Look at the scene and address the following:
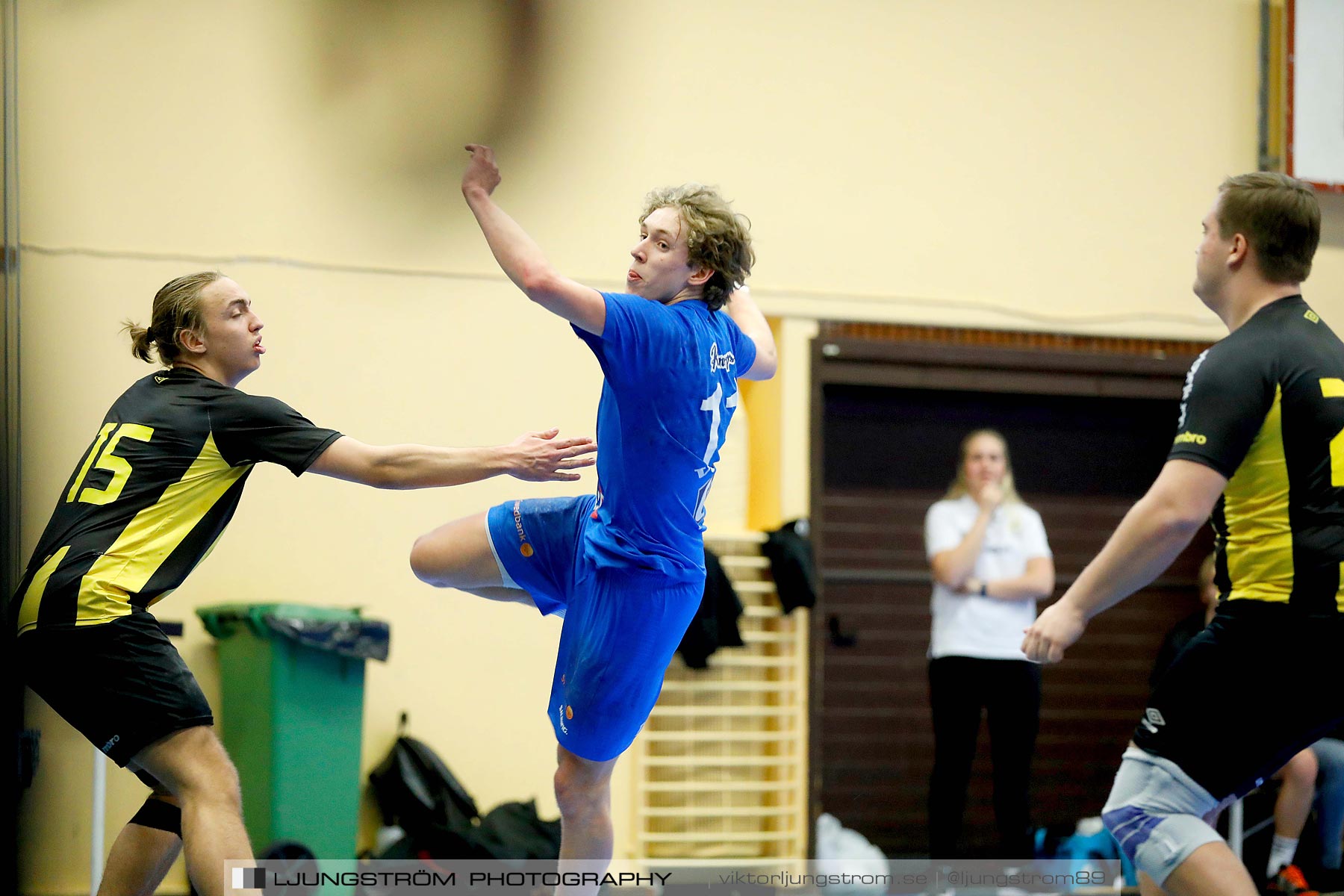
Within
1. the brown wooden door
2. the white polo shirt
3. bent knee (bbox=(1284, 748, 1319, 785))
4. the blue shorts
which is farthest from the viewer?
the brown wooden door

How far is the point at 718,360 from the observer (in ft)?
9.84

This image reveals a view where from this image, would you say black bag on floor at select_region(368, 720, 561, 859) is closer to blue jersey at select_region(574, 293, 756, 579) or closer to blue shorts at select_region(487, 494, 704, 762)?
blue shorts at select_region(487, 494, 704, 762)

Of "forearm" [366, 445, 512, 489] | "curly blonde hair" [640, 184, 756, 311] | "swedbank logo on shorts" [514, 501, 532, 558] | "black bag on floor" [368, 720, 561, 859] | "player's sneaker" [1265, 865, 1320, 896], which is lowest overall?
"player's sneaker" [1265, 865, 1320, 896]

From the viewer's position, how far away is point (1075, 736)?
651 centimetres

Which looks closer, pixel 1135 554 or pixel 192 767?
pixel 1135 554

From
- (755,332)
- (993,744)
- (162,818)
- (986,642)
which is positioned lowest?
(993,744)

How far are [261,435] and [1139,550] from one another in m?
1.82

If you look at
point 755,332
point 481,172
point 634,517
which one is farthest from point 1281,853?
point 481,172

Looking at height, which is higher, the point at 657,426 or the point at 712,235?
the point at 712,235

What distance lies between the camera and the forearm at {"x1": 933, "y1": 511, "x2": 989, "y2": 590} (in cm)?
511

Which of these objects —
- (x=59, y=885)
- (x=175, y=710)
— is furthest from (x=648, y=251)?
(x=59, y=885)

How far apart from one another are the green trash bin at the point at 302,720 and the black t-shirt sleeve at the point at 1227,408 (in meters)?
3.37

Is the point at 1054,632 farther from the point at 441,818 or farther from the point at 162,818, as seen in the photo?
the point at 441,818

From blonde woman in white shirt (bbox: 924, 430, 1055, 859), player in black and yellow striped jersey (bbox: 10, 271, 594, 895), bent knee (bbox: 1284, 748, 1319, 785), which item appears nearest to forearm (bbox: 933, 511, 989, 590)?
blonde woman in white shirt (bbox: 924, 430, 1055, 859)
